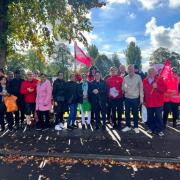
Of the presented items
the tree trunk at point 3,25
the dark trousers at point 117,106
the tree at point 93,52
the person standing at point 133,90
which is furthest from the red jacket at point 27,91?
the tree at point 93,52

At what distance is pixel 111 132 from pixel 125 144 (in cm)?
185

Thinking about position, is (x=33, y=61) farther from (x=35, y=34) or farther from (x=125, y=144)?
(x=125, y=144)

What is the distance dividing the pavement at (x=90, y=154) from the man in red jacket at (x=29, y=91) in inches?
36.1

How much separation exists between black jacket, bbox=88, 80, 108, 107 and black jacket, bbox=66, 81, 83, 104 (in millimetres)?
364

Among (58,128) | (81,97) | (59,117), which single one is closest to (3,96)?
(59,117)

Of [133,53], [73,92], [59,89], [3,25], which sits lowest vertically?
[73,92]

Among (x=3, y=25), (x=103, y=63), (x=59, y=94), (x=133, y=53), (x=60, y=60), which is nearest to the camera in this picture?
(x=59, y=94)

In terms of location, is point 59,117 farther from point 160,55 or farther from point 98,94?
point 160,55

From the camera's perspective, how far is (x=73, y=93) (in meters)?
12.1

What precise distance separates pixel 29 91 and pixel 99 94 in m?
2.48

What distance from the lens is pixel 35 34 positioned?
19.8m

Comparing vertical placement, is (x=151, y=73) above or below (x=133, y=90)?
above

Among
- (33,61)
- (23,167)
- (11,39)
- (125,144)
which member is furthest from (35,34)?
(33,61)

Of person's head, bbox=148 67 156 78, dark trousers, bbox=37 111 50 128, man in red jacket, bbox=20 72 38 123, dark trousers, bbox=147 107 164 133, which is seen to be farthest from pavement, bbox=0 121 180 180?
person's head, bbox=148 67 156 78
